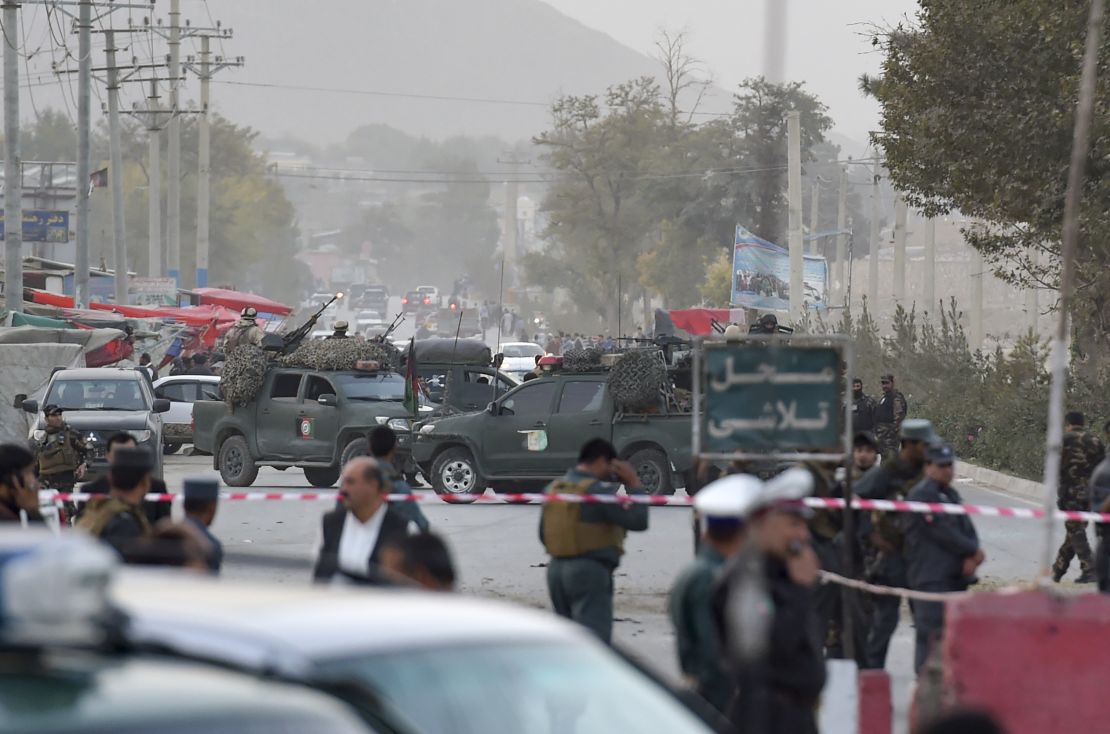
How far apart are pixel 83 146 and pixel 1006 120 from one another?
22227mm

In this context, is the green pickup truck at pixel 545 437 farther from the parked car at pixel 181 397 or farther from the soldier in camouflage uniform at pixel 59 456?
the parked car at pixel 181 397

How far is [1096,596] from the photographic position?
7.28m

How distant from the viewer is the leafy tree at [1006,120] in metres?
24.6

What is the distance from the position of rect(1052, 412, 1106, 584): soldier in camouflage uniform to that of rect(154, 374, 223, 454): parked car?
798 inches

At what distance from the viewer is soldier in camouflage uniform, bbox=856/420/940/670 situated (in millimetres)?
10664

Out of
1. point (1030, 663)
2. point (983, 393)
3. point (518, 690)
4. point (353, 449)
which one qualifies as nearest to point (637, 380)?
point (353, 449)

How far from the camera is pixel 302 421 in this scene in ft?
83.6

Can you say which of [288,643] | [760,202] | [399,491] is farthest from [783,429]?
[760,202]

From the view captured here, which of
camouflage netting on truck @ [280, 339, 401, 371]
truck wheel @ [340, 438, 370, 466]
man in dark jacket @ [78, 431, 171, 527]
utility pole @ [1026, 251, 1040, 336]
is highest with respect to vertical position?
utility pole @ [1026, 251, 1040, 336]

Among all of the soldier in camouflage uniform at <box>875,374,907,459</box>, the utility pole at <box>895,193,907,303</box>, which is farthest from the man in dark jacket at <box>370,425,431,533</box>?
the utility pole at <box>895,193,907,303</box>

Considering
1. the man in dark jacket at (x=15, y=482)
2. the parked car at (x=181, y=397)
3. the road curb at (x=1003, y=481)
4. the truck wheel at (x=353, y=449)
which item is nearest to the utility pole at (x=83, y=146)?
the parked car at (x=181, y=397)

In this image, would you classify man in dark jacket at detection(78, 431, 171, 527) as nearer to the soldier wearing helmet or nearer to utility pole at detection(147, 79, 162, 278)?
the soldier wearing helmet

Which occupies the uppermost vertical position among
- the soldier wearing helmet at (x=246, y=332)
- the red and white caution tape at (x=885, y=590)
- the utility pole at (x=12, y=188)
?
the utility pole at (x=12, y=188)

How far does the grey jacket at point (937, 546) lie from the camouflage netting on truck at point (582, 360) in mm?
13611
